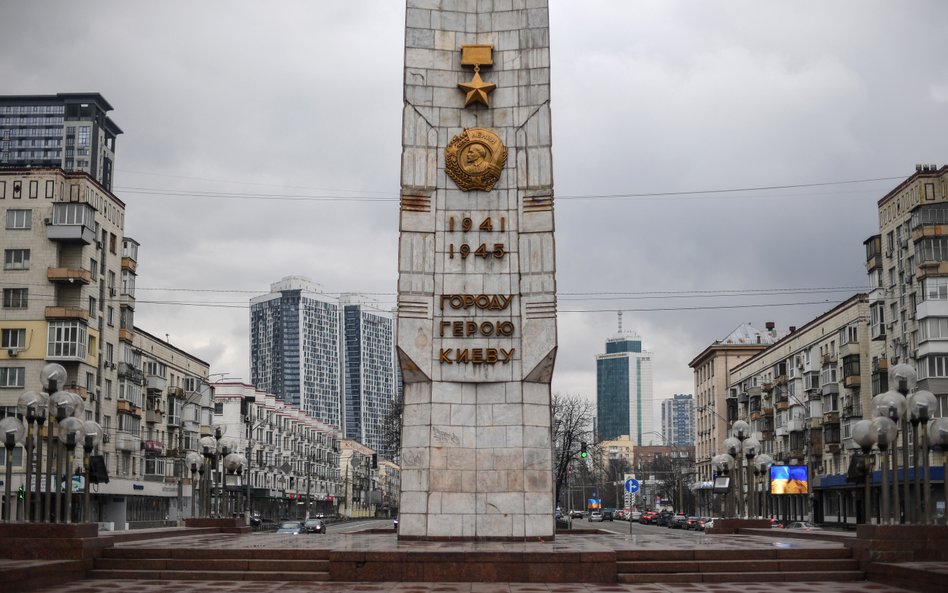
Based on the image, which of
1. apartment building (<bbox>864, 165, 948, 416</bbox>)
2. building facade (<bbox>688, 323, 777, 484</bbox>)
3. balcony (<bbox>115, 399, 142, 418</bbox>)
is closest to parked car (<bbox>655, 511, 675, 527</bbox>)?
building facade (<bbox>688, 323, 777, 484</bbox>)

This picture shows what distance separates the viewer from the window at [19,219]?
64.7 m

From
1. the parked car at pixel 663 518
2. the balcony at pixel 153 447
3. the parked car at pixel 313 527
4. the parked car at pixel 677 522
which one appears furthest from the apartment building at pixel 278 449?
the parked car at pixel 677 522

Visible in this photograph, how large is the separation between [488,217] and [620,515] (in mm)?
88216

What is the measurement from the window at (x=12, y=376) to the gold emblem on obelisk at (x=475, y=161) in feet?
138

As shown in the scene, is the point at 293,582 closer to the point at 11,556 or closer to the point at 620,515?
the point at 11,556

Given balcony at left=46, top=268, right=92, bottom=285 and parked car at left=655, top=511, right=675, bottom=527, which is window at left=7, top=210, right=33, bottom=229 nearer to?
balcony at left=46, top=268, right=92, bottom=285

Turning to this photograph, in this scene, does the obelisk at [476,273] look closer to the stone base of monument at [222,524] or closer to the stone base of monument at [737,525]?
the stone base of monument at [737,525]

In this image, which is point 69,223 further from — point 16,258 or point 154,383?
point 154,383

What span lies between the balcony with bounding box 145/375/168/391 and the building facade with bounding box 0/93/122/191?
3250 inches

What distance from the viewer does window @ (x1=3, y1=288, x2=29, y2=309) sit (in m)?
63.6

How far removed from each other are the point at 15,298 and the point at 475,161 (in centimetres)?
4388

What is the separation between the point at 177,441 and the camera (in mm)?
87000

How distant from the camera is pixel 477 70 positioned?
29562 mm

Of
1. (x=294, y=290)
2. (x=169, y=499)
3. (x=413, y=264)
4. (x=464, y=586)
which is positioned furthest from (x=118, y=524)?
(x=294, y=290)
